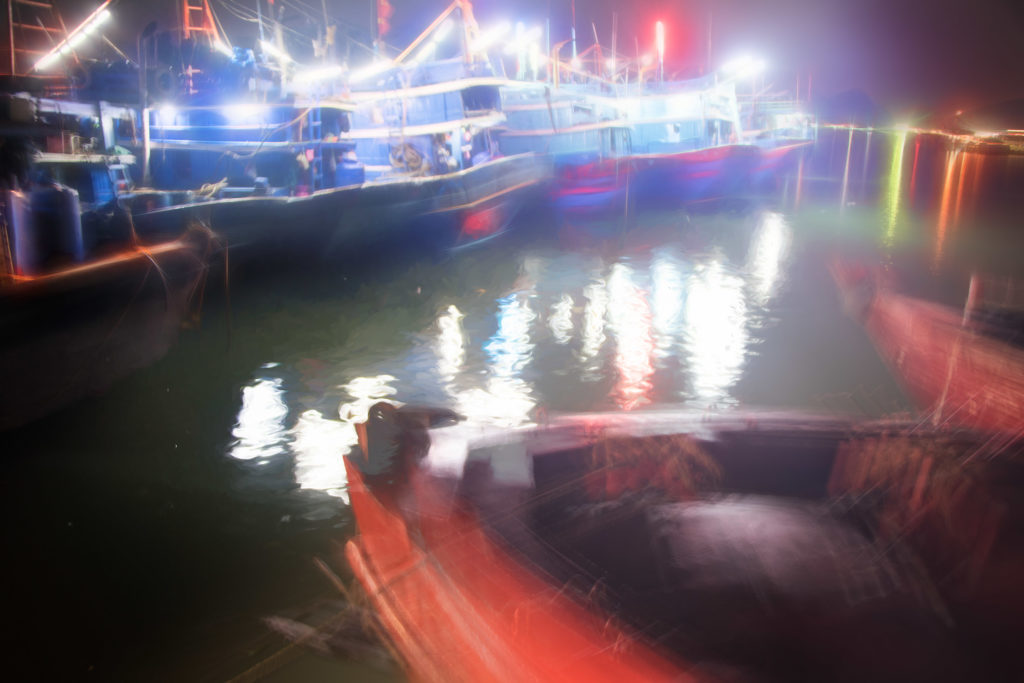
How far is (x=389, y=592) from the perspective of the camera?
3168mm

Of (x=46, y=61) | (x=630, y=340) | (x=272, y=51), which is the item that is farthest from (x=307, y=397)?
(x=272, y=51)

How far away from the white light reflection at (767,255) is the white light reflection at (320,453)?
784 centimetres

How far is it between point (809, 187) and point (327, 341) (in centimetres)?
3497

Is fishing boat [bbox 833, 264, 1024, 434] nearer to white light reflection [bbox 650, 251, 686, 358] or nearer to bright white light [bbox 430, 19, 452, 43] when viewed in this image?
white light reflection [bbox 650, 251, 686, 358]

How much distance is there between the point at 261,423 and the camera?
6145mm

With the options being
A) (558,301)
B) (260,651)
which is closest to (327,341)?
(558,301)

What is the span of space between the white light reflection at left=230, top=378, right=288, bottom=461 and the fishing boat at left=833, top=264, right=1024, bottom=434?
4846mm

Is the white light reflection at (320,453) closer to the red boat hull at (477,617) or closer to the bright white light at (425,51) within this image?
the red boat hull at (477,617)

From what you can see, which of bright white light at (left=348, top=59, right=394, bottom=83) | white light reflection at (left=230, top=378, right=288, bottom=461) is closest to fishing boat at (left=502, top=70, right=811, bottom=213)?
bright white light at (left=348, top=59, right=394, bottom=83)

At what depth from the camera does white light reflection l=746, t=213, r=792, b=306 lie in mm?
12523

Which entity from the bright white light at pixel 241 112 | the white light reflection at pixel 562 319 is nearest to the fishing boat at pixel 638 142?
the bright white light at pixel 241 112

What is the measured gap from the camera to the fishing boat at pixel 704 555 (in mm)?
2430

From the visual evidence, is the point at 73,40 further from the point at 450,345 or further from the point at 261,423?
the point at 261,423

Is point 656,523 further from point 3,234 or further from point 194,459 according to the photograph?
point 3,234
